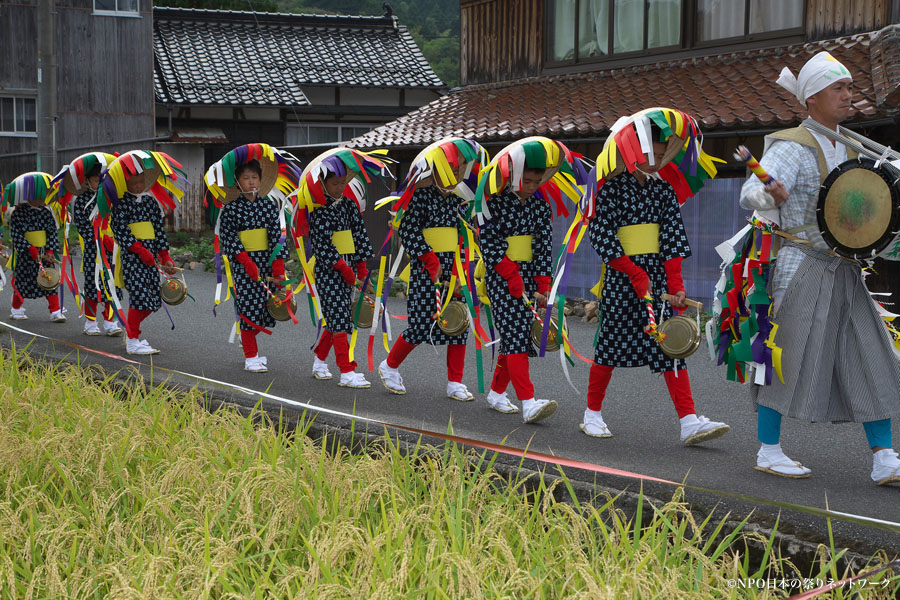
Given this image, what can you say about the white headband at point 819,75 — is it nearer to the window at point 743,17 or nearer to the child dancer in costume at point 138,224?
the child dancer in costume at point 138,224

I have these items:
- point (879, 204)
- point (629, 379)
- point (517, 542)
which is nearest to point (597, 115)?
point (629, 379)

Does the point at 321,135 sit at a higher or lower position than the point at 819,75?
higher

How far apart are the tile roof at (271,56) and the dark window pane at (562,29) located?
8898mm

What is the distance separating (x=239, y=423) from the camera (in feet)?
15.9

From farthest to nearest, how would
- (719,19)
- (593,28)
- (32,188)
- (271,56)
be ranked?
(271,56), (593,28), (719,19), (32,188)

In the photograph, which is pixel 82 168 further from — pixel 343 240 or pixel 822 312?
pixel 822 312

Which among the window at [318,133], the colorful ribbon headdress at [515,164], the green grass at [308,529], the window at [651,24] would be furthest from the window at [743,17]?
the window at [318,133]

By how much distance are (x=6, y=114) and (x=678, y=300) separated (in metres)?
21.1

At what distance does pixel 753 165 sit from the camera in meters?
4.41

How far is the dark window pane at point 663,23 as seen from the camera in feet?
46.9

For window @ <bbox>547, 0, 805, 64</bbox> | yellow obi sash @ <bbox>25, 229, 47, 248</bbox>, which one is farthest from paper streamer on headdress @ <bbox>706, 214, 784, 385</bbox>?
window @ <bbox>547, 0, 805, 64</bbox>

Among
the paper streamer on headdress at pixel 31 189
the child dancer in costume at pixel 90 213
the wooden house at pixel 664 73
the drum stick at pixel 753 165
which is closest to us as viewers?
the drum stick at pixel 753 165

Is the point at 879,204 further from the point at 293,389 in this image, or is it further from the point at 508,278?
the point at 293,389

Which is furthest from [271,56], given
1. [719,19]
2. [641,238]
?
[641,238]
